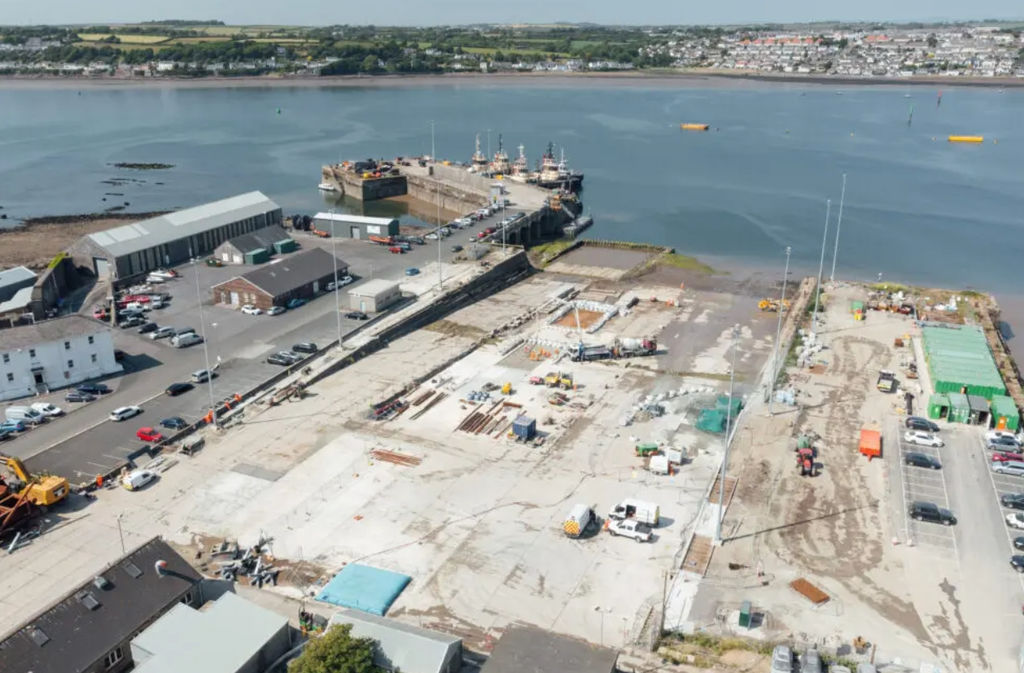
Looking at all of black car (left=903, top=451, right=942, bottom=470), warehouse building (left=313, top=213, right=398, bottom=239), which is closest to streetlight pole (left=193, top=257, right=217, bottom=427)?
warehouse building (left=313, top=213, right=398, bottom=239)

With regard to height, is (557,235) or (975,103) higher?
(975,103)

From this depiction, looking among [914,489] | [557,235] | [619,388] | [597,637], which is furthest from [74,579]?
[557,235]

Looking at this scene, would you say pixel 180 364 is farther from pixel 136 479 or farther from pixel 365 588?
pixel 365 588

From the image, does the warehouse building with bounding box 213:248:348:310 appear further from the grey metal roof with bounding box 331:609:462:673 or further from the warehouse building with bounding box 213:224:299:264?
the grey metal roof with bounding box 331:609:462:673

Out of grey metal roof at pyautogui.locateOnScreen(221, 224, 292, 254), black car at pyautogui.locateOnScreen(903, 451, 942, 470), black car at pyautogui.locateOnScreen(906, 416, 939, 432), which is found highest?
grey metal roof at pyautogui.locateOnScreen(221, 224, 292, 254)

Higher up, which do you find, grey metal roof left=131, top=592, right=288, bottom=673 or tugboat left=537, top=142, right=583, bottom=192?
tugboat left=537, top=142, right=583, bottom=192

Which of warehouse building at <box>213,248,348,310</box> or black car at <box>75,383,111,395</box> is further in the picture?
warehouse building at <box>213,248,348,310</box>

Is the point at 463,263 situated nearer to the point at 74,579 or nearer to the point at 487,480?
the point at 487,480

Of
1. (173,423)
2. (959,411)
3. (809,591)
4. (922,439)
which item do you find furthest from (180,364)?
(959,411)
